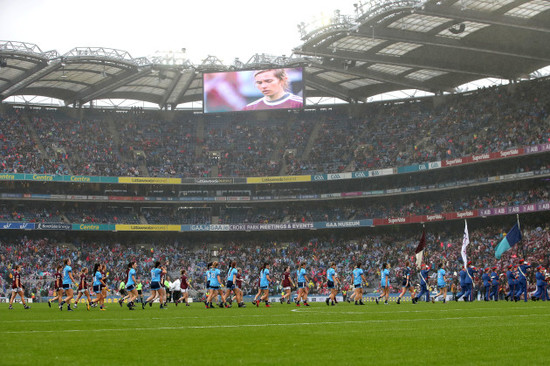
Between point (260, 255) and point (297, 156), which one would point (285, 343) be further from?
point (297, 156)

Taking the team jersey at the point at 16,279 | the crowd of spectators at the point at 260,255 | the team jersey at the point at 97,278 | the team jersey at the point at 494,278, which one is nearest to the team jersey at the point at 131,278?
the team jersey at the point at 97,278

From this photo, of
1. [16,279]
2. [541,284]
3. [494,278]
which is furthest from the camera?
[494,278]

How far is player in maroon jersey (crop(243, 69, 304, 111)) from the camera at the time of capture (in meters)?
63.9

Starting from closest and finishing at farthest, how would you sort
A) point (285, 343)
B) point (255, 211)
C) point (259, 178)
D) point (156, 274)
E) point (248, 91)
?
point (285, 343)
point (156, 274)
point (248, 91)
point (259, 178)
point (255, 211)

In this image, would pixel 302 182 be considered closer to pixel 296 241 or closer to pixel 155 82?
pixel 296 241

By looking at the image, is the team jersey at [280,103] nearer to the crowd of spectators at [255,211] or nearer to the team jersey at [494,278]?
the crowd of spectators at [255,211]

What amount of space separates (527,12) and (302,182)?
1086 inches

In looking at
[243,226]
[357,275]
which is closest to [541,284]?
[357,275]

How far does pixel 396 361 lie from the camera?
31.3 feet

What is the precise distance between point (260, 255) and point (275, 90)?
15.7 m

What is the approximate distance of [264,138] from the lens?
237ft

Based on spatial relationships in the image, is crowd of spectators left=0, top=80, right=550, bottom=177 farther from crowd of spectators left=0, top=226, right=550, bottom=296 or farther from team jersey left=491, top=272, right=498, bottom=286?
team jersey left=491, top=272, right=498, bottom=286

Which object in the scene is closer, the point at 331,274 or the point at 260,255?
the point at 331,274

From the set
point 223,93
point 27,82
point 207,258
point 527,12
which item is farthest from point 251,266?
point 527,12
